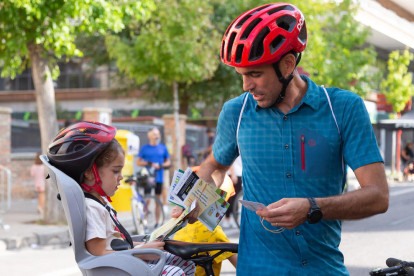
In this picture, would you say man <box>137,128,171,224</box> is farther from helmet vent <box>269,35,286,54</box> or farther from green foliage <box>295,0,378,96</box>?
green foliage <box>295,0,378,96</box>

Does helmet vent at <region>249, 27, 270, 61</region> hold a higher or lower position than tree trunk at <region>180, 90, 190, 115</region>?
lower

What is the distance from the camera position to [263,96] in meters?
2.04

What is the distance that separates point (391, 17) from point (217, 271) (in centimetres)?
3678

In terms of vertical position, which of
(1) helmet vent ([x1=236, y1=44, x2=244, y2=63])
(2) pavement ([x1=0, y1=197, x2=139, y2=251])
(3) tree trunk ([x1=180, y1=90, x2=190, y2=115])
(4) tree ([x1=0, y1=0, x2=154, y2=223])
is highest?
(4) tree ([x1=0, y1=0, x2=154, y2=223])

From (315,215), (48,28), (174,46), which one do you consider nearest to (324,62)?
(174,46)

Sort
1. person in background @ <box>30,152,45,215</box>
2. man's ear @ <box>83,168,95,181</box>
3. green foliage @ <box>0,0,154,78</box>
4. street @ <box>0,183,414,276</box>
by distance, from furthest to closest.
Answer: person in background @ <box>30,152,45,215</box> → green foliage @ <box>0,0,154,78</box> → street @ <box>0,183,414,276</box> → man's ear @ <box>83,168,95,181</box>

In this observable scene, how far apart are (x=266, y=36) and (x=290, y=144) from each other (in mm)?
443

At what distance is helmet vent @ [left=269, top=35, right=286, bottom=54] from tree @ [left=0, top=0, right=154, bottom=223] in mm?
7518

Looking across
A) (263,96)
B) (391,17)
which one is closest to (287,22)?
(263,96)

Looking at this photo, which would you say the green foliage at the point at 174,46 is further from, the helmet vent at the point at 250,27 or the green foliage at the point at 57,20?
the helmet vent at the point at 250,27

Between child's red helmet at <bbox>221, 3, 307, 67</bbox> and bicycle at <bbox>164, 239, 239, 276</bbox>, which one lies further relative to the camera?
bicycle at <bbox>164, 239, 239, 276</bbox>

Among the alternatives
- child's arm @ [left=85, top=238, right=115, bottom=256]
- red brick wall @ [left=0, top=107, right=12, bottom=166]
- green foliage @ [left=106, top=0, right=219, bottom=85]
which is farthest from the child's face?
red brick wall @ [left=0, top=107, right=12, bottom=166]

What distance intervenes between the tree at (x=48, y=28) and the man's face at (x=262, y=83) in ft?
24.6

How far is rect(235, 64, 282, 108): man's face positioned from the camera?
6.66 ft
